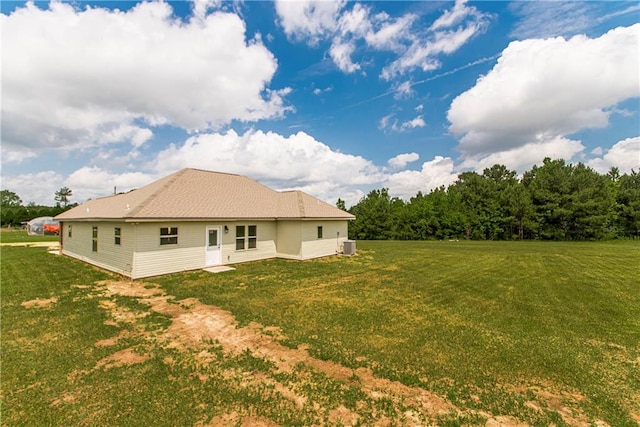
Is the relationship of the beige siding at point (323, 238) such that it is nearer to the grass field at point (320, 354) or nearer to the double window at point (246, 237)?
the double window at point (246, 237)

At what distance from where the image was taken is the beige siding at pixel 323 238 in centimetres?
1518

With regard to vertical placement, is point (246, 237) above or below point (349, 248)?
above

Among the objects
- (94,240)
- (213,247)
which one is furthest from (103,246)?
(213,247)

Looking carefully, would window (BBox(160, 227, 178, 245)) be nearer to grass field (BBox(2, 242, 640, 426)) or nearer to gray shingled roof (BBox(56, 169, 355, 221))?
gray shingled roof (BBox(56, 169, 355, 221))

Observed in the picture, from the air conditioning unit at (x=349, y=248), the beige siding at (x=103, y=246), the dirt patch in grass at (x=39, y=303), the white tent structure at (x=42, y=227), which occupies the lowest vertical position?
the dirt patch in grass at (x=39, y=303)

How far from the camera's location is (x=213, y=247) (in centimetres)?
1284

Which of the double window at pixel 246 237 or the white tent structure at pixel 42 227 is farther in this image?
the white tent structure at pixel 42 227

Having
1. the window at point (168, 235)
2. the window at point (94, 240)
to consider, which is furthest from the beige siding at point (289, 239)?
the window at point (94, 240)

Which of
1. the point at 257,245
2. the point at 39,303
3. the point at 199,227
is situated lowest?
the point at 39,303

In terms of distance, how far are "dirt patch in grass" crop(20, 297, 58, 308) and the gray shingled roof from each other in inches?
130

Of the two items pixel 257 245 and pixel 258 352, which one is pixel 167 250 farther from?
pixel 258 352

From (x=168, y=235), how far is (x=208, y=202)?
107 inches

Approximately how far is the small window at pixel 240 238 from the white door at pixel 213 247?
103cm

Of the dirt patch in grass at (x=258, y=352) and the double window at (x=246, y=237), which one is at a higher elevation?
the double window at (x=246, y=237)
